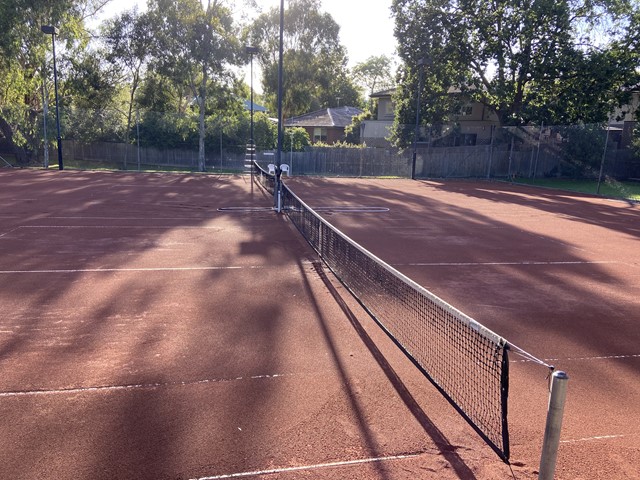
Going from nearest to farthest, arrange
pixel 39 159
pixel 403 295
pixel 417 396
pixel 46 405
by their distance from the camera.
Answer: pixel 46 405, pixel 417 396, pixel 403 295, pixel 39 159

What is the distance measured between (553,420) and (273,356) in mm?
3458

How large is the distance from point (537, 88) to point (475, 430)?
3331 cm

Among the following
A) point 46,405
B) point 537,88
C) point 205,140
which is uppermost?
point 537,88

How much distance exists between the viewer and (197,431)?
4.38 m

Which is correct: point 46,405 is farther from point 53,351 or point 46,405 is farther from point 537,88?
point 537,88

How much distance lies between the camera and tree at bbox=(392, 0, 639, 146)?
96.6 ft

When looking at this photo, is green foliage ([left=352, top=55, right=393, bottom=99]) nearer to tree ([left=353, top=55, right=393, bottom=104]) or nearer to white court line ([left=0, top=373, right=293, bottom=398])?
tree ([left=353, top=55, right=393, bottom=104])

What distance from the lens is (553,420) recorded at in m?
3.16

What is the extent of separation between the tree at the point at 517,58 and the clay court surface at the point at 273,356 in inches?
799

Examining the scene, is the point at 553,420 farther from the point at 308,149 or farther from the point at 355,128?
the point at 355,128

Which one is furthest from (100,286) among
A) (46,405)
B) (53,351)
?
(46,405)

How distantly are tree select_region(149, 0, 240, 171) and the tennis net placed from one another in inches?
1116

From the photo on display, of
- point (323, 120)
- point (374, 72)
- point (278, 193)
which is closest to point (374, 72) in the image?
point (374, 72)

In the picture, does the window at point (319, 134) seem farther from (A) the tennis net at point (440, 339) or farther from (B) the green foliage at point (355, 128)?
(A) the tennis net at point (440, 339)
